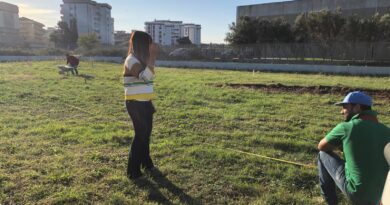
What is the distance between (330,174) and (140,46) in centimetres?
246

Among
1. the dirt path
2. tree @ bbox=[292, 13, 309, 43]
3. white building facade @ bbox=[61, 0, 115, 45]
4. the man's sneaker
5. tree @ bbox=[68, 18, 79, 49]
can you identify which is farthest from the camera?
white building facade @ bbox=[61, 0, 115, 45]

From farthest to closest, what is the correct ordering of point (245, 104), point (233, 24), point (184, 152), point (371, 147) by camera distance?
point (233, 24) → point (245, 104) → point (184, 152) → point (371, 147)

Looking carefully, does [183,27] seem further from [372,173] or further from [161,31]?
[372,173]

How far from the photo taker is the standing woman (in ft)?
14.7

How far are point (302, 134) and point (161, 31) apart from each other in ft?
416

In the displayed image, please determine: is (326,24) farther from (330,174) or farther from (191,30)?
(191,30)

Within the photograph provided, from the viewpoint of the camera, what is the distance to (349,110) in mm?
3453

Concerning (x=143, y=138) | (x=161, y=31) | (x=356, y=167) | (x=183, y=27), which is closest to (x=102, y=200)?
Answer: (x=143, y=138)

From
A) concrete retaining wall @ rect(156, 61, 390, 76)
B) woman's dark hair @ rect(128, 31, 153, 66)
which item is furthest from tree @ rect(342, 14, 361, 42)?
woman's dark hair @ rect(128, 31, 153, 66)

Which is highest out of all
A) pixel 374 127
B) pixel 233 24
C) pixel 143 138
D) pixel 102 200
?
pixel 233 24

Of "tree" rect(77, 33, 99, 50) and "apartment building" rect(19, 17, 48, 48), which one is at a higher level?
"apartment building" rect(19, 17, 48, 48)

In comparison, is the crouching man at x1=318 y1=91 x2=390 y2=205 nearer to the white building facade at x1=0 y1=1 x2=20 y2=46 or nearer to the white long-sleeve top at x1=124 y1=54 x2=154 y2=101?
the white long-sleeve top at x1=124 y1=54 x2=154 y2=101

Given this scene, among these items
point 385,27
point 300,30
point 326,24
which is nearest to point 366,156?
point 385,27

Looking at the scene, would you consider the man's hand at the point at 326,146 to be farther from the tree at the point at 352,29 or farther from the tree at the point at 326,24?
the tree at the point at 352,29
